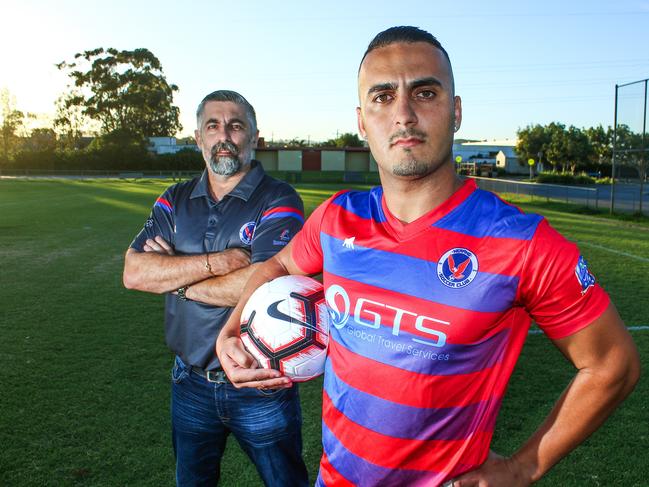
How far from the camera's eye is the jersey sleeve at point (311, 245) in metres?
2.16

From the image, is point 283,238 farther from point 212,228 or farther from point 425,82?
point 425,82

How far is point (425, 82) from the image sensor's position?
1841 mm

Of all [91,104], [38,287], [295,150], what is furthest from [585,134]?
[38,287]

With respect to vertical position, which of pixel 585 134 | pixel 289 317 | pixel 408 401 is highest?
pixel 585 134

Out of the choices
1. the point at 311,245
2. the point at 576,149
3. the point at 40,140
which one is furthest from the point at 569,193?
the point at 40,140

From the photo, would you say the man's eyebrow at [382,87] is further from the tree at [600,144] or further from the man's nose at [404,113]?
the tree at [600,144]

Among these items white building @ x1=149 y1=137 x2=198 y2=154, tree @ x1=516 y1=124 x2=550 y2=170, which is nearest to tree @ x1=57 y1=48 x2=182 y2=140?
white building @ x1=149 y1=137 x2=198 y2=154

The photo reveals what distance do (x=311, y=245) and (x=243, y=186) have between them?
97 cm

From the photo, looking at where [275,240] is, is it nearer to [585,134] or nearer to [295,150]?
[295,150]

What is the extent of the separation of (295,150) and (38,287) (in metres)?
64.0

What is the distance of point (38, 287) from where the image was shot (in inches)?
364

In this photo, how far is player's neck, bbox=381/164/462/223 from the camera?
1874mm

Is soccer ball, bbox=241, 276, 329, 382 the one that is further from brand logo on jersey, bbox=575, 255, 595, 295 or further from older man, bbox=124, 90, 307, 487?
brand logo on jersey, bbox=575, 255, 595, 295

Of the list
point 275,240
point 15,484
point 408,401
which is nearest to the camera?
point 408,401
